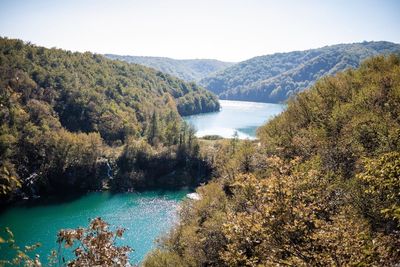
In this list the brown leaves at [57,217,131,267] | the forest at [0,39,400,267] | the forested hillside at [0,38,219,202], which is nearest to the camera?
the brown leaves at [57,217,131,267]

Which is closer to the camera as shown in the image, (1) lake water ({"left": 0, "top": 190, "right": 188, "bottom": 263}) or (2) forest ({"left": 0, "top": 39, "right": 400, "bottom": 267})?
(2) forest ({"left": 0, "top": 39, "right": 400, "bottom": 267})

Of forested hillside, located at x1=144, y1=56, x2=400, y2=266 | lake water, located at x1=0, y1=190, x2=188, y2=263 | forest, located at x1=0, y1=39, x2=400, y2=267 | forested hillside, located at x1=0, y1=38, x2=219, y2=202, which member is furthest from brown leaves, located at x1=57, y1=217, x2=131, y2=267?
forested hillside, located at x1=0, y1=38, x2=219, y2=202

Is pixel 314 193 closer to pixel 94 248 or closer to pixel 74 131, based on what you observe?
pixel 94 248

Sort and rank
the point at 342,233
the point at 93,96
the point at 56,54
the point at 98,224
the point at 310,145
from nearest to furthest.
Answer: the point at 342,233, the point at 98,224, the point at 310,145, the point at 93,96, the point at 56,54

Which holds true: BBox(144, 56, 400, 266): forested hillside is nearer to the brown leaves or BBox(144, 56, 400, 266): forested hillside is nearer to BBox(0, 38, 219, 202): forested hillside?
the brown leaves

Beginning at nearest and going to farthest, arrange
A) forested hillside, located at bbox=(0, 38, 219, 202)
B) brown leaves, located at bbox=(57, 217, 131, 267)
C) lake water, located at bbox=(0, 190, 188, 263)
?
brown leaves, located at bbox=(57, 217, 131, 267)
lake water, located at bbox=(0, 190, 188, 263)
forested hillside, located at bbox=(0, 38, 219, 202)

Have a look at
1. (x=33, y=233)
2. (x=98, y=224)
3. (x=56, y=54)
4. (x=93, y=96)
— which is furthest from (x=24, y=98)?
(x=98, y=224)

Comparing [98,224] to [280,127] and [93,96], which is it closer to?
[280,127]
